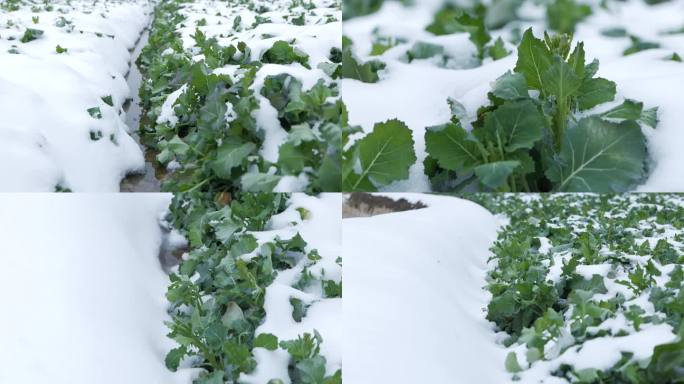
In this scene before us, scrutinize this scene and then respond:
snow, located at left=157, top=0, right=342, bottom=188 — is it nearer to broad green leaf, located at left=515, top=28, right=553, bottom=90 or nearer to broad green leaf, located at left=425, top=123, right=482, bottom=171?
broad green leaf, located at left=425, top=123, right=482, bottom=171

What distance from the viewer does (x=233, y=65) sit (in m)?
2.12

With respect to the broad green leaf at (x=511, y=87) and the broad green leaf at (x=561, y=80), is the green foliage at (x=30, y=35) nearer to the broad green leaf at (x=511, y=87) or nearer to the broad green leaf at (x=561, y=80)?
the broad green leaf at (x=511, y=87)

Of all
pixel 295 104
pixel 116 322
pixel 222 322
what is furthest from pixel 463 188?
pixel 116 322

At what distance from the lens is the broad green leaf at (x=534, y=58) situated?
137cm

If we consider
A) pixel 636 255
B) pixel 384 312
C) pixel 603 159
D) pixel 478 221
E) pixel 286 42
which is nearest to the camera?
pixel 603 159

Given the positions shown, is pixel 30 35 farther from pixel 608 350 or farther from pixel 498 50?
pixel 608 350

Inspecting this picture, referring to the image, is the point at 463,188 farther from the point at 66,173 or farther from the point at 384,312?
the point at 66,173

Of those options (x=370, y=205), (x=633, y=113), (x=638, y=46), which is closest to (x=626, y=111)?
(x=633, y=113)

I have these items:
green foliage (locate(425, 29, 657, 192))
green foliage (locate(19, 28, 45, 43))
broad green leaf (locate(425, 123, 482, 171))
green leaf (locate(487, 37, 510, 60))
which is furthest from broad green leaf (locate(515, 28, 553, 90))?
green foliage (locate(19, 28, 45, 43))

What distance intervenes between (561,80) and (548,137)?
0.13 meters

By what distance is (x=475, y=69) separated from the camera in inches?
70.6

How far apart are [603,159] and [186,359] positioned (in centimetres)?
113

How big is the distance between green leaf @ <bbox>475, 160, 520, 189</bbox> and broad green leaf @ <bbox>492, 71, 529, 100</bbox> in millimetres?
180

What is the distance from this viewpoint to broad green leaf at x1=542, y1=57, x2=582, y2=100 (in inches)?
51.6
